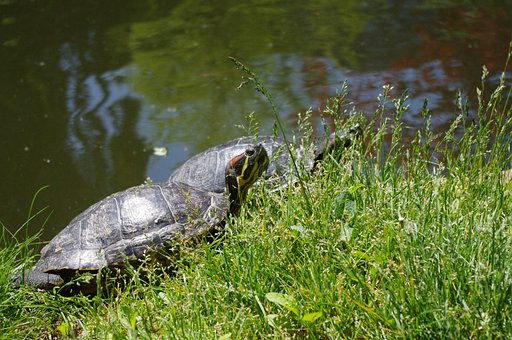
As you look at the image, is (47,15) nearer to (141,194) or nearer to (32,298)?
(141,194)

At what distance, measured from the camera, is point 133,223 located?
404cm

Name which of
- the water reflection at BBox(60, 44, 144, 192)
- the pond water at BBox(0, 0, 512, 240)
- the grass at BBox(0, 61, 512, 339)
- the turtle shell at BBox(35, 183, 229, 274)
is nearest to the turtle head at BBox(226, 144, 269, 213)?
the turtle shell at BBox(35, 183, 229, 274)

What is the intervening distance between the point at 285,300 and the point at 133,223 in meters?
1.75

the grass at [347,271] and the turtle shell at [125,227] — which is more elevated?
the grass at [347,271]

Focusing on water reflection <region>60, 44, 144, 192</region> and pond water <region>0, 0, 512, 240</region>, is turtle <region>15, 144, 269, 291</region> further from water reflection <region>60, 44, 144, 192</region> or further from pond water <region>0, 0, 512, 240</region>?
water reflection <region>60, 44, 144, 192</region>

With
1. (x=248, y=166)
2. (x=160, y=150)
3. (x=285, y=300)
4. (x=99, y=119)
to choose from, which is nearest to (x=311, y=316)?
(x=285, y=300)

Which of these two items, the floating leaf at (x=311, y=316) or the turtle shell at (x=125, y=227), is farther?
the turtle shell at (x=125, y=227)

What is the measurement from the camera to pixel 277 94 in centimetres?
729

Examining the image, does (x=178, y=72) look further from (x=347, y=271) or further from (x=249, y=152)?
(x=347, y=271)

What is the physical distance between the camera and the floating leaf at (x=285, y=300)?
244 centimetres

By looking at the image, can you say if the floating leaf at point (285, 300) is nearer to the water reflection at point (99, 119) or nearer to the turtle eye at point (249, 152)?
the turtle eye at point (249, 152)

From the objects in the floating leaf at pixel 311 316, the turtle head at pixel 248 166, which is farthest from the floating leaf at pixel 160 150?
the floating leaf at pixel 311 316

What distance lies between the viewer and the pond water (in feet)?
20.9

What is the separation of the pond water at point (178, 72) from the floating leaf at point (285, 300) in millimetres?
3190
